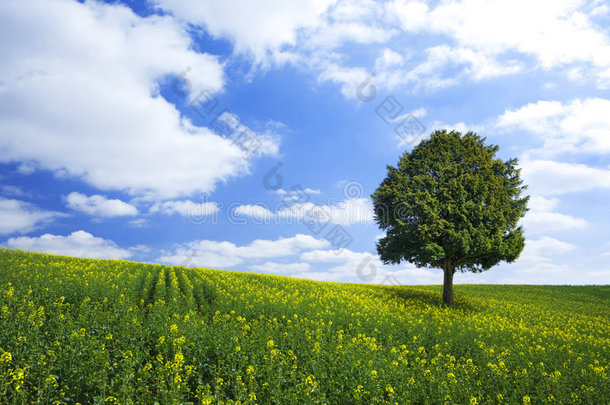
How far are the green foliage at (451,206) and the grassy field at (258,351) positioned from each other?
14.9 ft

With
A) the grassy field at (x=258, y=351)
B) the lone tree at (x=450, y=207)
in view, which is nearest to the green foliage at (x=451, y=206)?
the lone tree at (x=450, y=207)

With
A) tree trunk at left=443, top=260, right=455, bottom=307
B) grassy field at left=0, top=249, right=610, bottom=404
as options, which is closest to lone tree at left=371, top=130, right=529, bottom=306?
tree trunk at left=443, top=260, right=455, bottom=307

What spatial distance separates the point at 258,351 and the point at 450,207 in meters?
20.0

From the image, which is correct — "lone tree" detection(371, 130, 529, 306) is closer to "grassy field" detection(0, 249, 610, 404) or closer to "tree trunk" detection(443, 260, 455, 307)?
"tree trunk" detection(443, 260, 455, 307)

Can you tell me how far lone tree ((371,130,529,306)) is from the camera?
85.2ft

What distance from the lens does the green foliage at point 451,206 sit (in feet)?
85.1

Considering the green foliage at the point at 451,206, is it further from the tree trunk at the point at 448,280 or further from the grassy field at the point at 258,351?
the grassy field at the point at 258,351

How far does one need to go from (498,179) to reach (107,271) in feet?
101

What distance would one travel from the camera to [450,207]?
26.1 meters

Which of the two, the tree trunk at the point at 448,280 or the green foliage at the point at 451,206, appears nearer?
the green foliage at the point at 451,206

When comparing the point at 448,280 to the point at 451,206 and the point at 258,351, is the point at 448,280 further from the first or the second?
the point at 258,351

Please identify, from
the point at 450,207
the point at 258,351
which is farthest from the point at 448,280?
the point at 258,351

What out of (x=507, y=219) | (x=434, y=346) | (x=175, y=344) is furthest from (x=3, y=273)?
(x=507, y=219)

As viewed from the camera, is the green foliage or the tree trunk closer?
the green foliage
